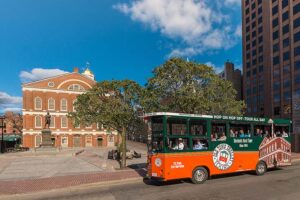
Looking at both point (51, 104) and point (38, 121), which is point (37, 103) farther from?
point (38, 121)

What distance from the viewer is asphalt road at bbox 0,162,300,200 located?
10.9 metres

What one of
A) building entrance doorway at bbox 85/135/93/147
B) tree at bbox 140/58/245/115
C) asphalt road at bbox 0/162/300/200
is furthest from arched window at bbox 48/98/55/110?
asphalt road at bbox 0/162/300/200

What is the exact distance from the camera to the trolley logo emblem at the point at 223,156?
14.1m

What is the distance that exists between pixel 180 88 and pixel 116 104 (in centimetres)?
456

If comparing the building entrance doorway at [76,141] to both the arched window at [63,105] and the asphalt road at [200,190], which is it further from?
the asphalt road at [200,190]

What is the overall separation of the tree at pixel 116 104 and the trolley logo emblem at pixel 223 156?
702cm

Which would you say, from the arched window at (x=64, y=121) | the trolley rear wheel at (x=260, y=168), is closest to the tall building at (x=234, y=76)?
the arched window at (x=64, y=121)

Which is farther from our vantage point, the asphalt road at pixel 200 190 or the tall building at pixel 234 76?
the tall building at pixel 234 76

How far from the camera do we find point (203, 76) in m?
20.6

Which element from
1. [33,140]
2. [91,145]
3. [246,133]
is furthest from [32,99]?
[246,133]

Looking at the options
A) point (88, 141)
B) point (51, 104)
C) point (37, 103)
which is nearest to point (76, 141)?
point (88, 141)

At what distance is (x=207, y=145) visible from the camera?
1378 cm

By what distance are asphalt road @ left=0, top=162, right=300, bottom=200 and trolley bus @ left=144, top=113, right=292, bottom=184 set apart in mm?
603

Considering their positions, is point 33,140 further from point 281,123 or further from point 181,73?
point 281,123
